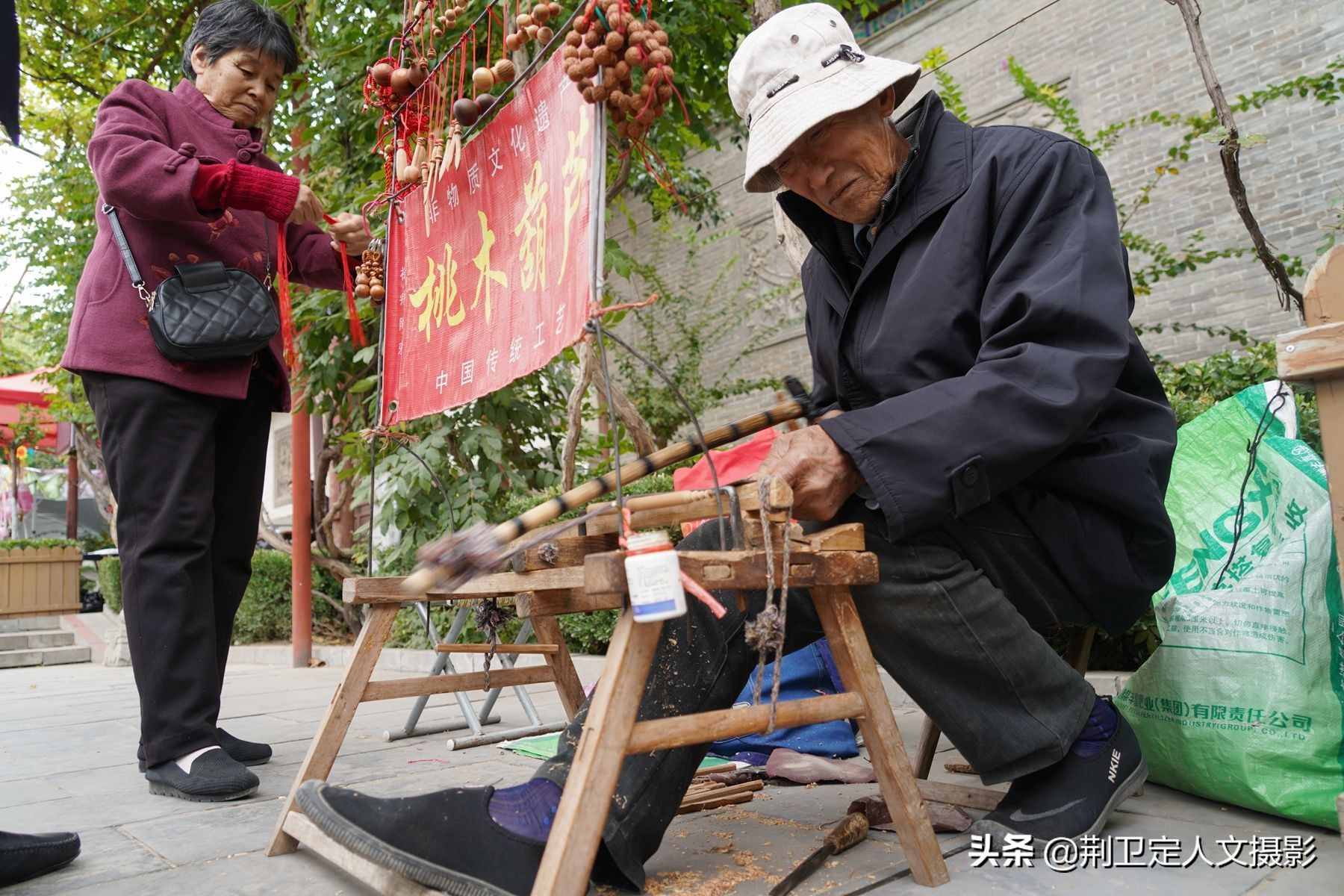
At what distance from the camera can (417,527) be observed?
17.8 feet

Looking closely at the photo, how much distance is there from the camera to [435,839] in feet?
4.25

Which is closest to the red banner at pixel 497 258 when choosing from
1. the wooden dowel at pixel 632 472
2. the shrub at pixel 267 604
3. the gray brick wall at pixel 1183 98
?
the wooden dowel at pixel 632 472

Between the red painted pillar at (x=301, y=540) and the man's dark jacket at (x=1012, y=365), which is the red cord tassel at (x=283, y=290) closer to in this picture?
the man's dark jacket at (x=1012, y=365)

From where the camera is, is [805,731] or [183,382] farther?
[805,731]

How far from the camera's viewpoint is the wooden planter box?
10.4m

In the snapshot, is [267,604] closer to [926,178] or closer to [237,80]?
[237,80]

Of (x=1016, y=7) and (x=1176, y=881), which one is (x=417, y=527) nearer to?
(x=1176, y=881)

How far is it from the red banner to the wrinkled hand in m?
0.10

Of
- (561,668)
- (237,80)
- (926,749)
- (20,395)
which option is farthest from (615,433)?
(20,395)

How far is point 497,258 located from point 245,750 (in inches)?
63.1

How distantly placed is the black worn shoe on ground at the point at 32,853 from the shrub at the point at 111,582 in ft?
35.1

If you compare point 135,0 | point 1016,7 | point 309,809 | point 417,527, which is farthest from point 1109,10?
point 309,809

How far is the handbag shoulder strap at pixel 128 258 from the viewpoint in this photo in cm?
241

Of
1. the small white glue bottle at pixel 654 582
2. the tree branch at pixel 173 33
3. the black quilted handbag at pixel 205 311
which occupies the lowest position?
the small white glue bottle at pixel 654 582
